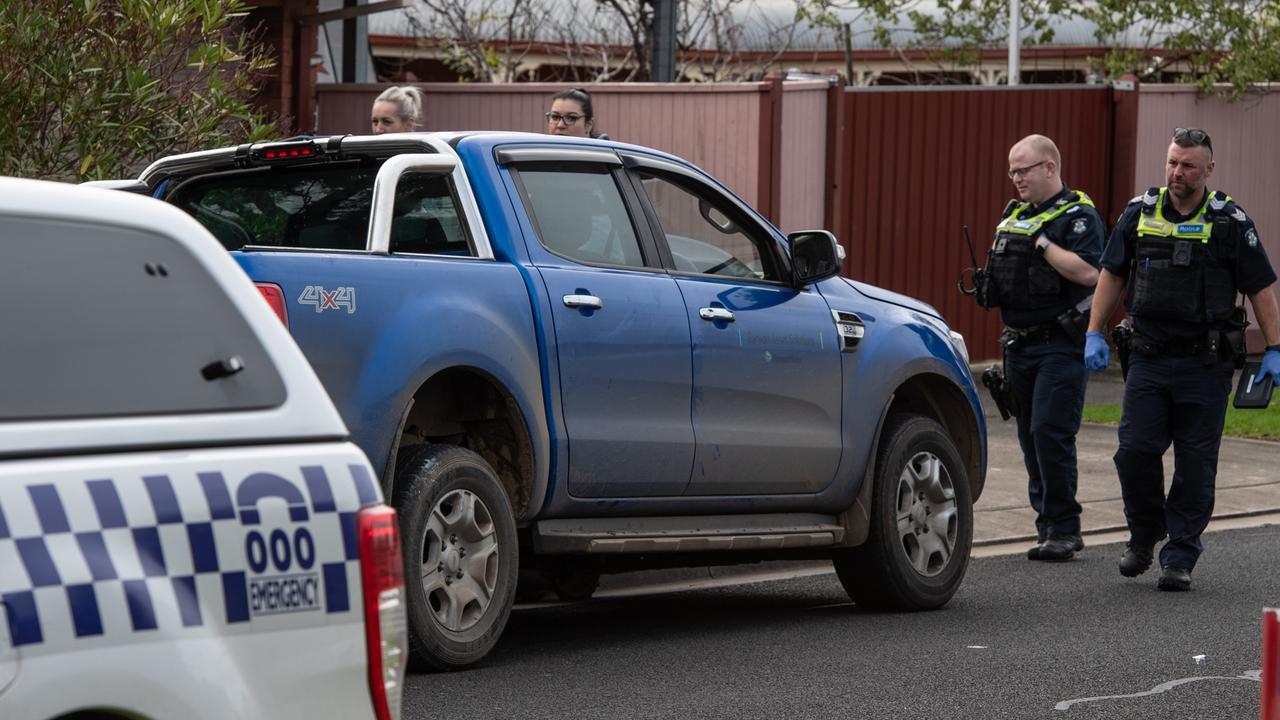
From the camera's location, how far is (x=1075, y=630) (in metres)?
7.72

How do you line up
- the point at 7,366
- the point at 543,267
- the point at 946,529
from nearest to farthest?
1. the point at 7,366
2. the point at 543,267
3. the point at 946,529

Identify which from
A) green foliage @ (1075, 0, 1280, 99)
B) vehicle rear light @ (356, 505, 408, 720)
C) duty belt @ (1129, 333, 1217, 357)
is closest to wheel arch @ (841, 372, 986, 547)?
duty belt @ (1129, 333, 1217, 357)

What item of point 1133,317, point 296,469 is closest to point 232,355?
point 296,469

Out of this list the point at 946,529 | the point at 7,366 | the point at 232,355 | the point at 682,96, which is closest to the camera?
the point at 7,366

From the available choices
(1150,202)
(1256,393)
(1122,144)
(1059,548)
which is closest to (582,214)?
(1150,202)

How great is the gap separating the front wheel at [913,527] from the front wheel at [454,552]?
2015 mm

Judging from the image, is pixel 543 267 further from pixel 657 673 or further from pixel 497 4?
pixel 497 4

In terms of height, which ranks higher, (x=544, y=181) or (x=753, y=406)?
(x=544, y=181)

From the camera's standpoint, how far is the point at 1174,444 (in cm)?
881

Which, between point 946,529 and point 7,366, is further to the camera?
point 946,529

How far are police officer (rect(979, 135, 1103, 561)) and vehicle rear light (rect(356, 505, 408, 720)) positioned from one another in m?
6.37

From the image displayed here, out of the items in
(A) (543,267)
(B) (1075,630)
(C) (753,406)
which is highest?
(A) (543,267)

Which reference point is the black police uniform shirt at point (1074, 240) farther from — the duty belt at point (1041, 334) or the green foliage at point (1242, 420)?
the green foliage at point (1242, 420)

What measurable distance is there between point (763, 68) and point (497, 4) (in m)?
3.64
